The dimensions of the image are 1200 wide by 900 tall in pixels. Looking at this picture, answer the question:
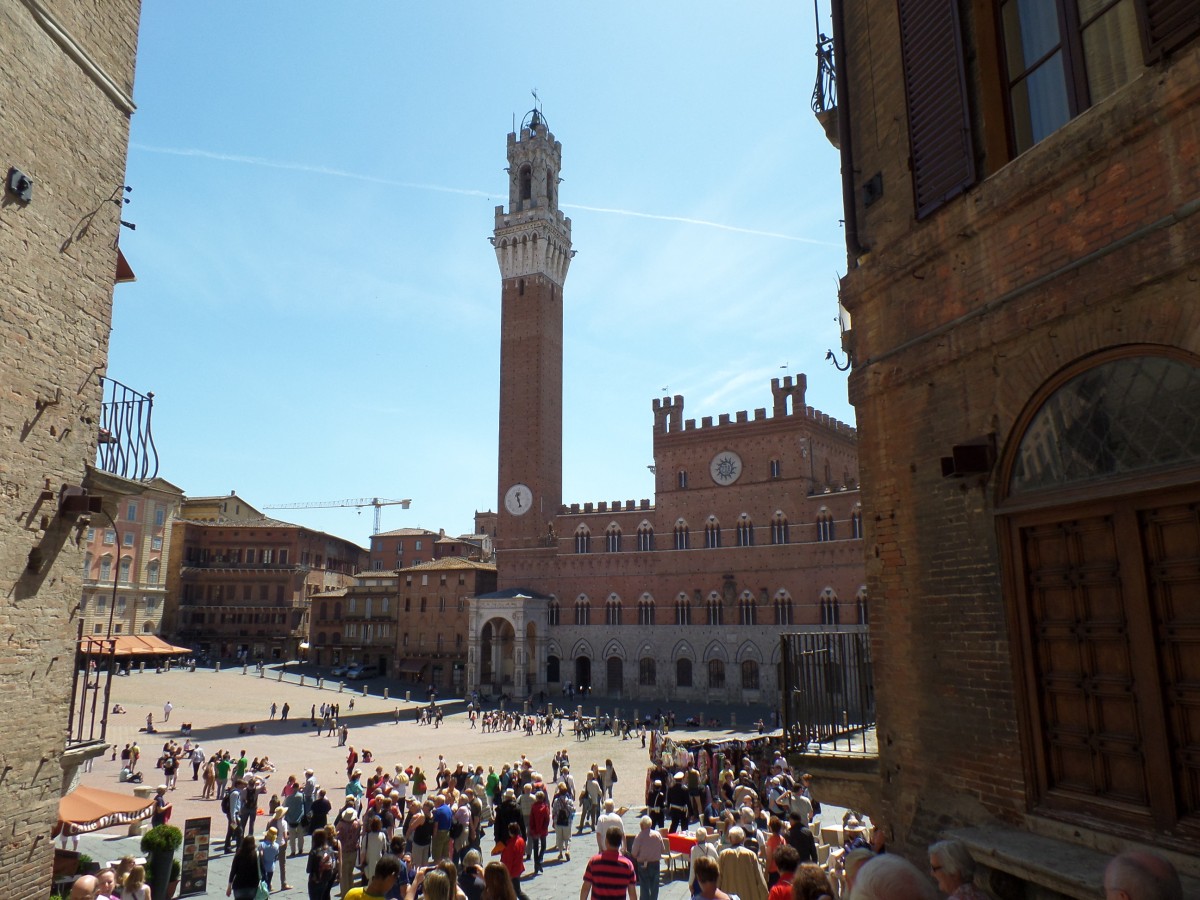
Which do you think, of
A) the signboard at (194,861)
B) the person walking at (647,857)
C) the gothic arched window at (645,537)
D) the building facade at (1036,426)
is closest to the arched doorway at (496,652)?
the gothic arched window at (645,537)

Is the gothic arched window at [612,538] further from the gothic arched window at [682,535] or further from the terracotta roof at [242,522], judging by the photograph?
the terracotta roof at [242,522]

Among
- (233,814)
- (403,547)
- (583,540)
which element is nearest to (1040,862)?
(233,814)

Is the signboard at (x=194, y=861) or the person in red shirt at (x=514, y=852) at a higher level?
the person in red shirt at (x=514, y=852)

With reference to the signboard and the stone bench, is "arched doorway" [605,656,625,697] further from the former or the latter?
the stone bench

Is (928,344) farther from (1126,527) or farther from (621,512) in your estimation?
(621,512)

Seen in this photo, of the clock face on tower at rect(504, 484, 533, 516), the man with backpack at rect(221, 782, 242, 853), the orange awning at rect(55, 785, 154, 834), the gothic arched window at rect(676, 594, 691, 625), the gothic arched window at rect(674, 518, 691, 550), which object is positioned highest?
the clock face on tower at rect(504, 484, 533, 516)

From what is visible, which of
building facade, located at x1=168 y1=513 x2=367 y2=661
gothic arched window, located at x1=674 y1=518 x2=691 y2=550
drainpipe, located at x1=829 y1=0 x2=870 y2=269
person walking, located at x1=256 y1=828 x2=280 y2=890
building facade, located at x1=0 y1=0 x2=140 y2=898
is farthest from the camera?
building facade, located at x1=168 y1=513 x2=367 y2=661

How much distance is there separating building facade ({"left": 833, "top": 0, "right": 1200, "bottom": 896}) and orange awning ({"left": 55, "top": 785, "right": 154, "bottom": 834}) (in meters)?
9.06

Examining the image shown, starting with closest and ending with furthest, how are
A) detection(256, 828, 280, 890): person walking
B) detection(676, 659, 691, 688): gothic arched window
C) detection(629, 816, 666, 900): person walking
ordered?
1. detection(629, 816, 666, 900): person walking
2. detection(256, 828, 280, 890): person walking
3. detection(676, 659, 691, 688): gothic arched window

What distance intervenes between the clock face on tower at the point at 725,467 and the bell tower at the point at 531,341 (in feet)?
38.1

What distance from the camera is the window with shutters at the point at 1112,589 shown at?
12.4 feet

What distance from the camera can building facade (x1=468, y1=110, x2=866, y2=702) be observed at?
4247 centimetres

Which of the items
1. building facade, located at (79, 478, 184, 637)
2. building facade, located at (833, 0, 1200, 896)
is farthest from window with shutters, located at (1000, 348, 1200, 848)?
building facade, located at (79, 478, 184, 637)

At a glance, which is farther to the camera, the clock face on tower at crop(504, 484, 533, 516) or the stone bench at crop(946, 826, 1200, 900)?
the clock face on tower at crop(504, 484, 533, 516)
